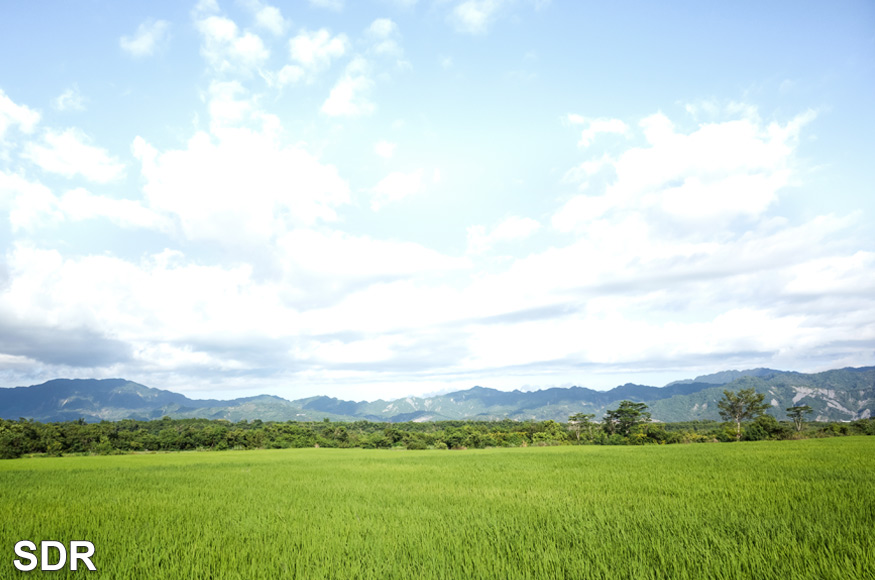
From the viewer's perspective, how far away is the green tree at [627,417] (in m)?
60.9

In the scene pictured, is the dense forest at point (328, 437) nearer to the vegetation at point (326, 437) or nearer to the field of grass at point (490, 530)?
the vegetation at point (326, 437)

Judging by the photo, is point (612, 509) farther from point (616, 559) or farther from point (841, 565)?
point (841, 565)

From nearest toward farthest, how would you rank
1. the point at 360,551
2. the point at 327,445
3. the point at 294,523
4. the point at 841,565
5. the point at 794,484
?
the point at 841,565 < the point at 360,551 < the point at 294,523 < the point at 794,484 < the point at 327,445

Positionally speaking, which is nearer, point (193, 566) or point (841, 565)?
point (841, 565)

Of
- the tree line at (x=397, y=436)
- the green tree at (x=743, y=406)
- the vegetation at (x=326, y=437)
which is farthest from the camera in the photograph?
the green tree at (x=743, y=406)

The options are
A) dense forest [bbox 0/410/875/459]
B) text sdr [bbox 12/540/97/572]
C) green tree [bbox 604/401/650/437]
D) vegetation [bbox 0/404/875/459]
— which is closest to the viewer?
text sdr [bbox 12/540/97/572]

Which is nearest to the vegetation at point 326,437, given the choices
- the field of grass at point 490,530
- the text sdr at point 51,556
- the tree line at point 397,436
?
the tree line at point 397,436

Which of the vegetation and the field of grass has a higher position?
the field of grass

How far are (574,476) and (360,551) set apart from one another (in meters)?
10.4

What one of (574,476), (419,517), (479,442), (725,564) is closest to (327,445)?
(479,442)

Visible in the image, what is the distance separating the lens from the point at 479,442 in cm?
6425

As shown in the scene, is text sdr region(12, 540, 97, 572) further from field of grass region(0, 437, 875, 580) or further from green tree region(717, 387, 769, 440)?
green tree region(717, 387, 769, 440)

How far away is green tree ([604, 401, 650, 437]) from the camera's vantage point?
60.9 meters

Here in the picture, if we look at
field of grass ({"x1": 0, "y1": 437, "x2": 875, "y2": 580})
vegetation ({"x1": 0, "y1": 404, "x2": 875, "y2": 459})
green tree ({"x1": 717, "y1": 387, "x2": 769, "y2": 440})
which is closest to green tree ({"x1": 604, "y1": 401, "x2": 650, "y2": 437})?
vegetation ({"x1": 0, "y1": 404, "x2": 875, "y2": 459})
